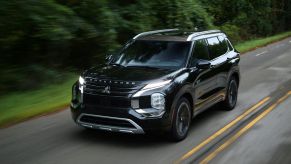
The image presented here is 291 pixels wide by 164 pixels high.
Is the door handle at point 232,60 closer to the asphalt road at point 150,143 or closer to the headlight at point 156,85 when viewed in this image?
the asphalt road at point 150,143

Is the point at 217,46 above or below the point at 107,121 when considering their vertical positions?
above

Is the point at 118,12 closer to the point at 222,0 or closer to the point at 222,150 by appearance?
the point at 222,150

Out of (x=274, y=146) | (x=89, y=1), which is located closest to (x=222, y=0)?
(x=89, y=1)

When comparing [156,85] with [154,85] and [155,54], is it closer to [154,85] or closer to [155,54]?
[154,85]

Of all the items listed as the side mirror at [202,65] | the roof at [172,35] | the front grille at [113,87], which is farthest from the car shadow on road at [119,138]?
the roof at [172,35]

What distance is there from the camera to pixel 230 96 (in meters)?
11.1

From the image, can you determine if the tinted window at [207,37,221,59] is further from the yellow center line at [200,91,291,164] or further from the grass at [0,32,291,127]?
the grass at [0,32,291,127]

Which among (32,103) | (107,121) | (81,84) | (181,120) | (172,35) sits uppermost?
(172,35)

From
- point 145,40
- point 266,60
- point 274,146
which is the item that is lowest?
point 266,60

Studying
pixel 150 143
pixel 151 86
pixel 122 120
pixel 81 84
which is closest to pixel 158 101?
pixel 151 86

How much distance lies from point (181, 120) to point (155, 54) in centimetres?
143

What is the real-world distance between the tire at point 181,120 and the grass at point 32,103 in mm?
3436

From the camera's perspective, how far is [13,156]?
24.6ft

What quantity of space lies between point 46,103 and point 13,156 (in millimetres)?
4048
